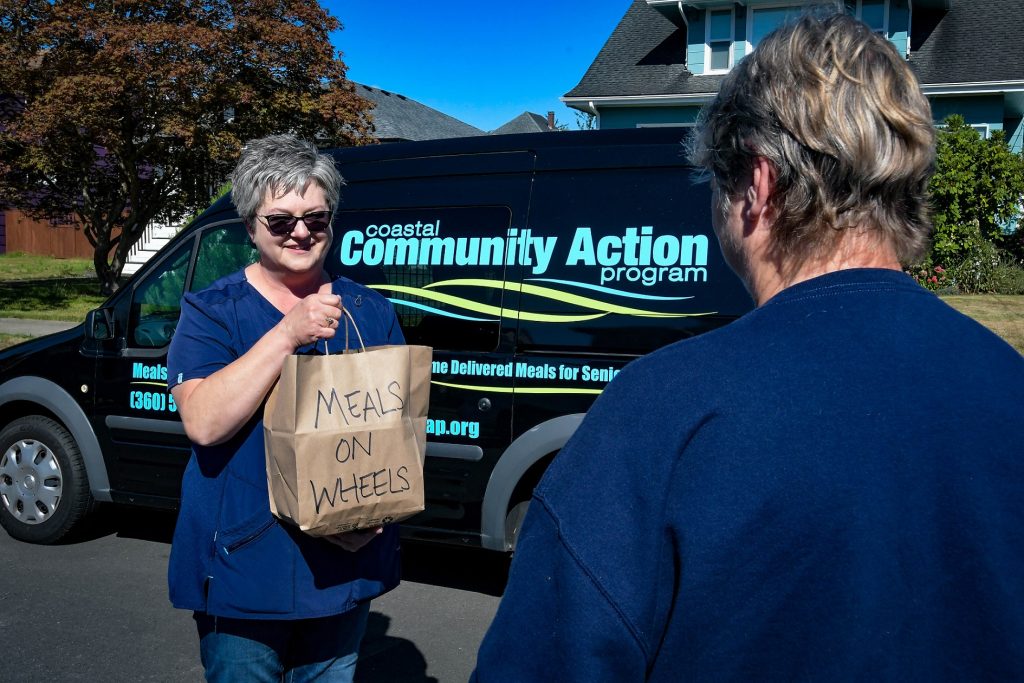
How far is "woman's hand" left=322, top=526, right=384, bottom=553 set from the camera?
2203 mm

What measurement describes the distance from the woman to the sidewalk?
40.9 feet

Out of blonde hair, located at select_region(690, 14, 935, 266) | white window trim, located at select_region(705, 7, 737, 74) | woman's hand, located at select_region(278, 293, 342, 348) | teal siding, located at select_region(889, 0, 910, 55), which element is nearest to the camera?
blonde hair, located at select_region(690, 14, 935, 266)

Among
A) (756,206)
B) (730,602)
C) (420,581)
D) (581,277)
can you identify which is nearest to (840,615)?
(730,602)

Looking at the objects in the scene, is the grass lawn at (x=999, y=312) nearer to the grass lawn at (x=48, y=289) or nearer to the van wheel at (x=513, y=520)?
the van wheel at (x=513, y=520)

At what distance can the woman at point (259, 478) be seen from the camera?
213 cm

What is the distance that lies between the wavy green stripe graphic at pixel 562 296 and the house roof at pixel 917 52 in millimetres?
17000

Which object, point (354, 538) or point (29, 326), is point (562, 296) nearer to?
point (354, 538)

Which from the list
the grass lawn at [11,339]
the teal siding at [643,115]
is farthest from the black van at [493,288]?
the teal siding at [643,115]

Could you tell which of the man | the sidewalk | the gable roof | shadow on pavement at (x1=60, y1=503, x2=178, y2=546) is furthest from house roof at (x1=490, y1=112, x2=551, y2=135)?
the man

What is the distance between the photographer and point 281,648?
231 cm

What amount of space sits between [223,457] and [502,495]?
2.37m

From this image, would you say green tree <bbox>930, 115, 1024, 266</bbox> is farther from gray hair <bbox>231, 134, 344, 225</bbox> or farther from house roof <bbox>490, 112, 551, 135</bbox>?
house roof <bbox>490, 112, 551, 135</bbox>

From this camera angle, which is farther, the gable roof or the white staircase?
the white staircase

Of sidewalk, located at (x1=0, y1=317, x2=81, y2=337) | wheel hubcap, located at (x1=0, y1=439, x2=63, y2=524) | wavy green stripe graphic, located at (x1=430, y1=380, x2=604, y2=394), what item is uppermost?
sidewalk, located at (x1=0, y1=317, x2=81, y2=337)
